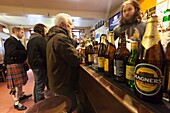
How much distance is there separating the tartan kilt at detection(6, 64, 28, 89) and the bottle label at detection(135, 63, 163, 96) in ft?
7.29

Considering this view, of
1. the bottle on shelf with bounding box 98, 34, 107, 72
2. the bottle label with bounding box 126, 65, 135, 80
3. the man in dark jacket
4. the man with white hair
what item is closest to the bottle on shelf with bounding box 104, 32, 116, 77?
the bottle on shelf with bounding box 98, 34, 107, 72

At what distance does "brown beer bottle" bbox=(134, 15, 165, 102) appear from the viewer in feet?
1.20

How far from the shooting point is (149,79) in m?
0.37

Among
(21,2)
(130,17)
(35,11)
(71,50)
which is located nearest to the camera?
(71,50)

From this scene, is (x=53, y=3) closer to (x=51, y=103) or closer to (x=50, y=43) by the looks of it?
(x=50, y=43)

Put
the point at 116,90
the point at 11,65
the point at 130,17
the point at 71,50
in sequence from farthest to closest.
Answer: the point at 11,65, the point at 130,17, the point at 71,50, the point at 116,90

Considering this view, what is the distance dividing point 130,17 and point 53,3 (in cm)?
292

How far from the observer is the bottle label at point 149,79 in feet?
1.19

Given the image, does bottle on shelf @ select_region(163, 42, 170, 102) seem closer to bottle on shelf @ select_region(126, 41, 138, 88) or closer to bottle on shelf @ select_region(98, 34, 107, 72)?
bottle on shelf @ select_region(126, 41, 138, 88)

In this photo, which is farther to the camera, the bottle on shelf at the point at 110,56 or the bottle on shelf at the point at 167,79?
the bottle on shelf at the point at 110,56

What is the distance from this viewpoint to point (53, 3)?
3.64 m

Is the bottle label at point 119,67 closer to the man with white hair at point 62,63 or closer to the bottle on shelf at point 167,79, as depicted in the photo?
the bottle on shelf at point 167,79

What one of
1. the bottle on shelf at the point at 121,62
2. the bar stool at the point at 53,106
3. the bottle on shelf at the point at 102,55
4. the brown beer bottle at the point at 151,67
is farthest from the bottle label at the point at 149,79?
the bar stool at the point at 53,106

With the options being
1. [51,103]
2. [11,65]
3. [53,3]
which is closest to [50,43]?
[51,103]
